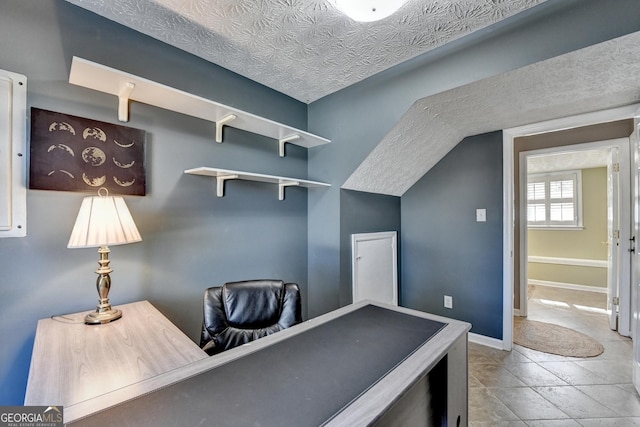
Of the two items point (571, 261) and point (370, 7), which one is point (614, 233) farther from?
point (370, 7)

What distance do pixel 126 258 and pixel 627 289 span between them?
425 centimetres

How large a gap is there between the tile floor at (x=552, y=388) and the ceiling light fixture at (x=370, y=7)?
7.42 feet

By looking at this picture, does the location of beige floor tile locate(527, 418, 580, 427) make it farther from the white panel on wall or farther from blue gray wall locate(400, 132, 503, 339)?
the white panel on wall

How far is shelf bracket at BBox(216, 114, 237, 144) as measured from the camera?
73.5 inches

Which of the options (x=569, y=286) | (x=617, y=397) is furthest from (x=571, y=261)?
(x=617, y=397)

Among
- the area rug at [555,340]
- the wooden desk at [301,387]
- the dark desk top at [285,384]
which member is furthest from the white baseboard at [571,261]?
the dark desk top at [285,384]

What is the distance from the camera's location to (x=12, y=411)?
2.33ft

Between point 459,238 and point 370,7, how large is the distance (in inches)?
89.1

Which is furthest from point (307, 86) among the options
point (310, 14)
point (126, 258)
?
point (126, 258)

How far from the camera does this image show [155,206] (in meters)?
1.73

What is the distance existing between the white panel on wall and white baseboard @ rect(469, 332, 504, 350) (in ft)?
11.1

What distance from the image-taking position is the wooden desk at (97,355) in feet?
2.59

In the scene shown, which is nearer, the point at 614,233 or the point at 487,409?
the point at 487,409

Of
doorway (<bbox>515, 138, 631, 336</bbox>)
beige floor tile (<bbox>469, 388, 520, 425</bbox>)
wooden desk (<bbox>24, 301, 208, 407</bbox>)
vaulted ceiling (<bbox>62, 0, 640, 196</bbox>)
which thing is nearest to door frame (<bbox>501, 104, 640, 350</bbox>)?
vaulted ceiling (<bbox>62, 0, 640, 196</bbox>)
